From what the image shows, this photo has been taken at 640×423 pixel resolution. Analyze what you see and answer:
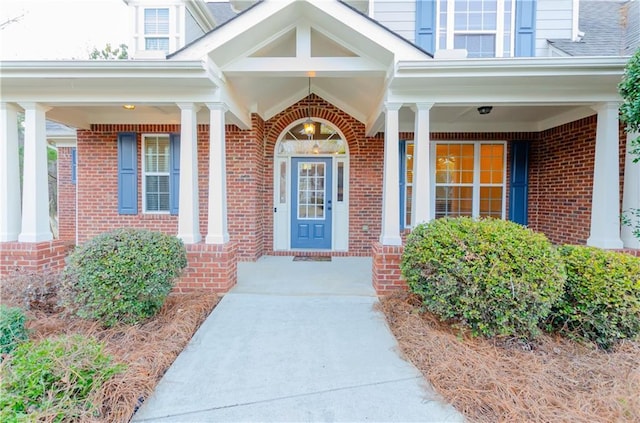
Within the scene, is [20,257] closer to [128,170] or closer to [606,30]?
[128,170]

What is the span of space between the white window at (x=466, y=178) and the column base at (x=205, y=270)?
3.99 metres

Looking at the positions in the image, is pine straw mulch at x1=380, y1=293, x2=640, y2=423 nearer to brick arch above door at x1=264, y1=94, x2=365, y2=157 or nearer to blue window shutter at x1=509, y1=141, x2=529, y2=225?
blue window shutter at x1=509, y1=141, x2=529, y2=225

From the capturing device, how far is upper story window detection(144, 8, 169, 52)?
593 centimetres

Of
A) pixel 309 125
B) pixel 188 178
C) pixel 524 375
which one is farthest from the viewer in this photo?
pixel 309 125

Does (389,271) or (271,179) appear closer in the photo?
(389,271)

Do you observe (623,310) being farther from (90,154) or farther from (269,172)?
(90,154)

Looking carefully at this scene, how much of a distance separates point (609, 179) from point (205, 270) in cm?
558

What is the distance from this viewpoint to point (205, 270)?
4.16 metres

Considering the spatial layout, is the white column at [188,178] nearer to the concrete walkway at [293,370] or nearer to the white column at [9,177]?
the concrete walkway at [293,370]

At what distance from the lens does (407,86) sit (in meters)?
4.19

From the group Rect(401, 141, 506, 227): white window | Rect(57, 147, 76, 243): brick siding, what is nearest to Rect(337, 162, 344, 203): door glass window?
Rect(401, 141, 506, 227): white window

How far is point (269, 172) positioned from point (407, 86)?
3.56 m

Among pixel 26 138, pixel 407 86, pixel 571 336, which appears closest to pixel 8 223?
pixel 26 138

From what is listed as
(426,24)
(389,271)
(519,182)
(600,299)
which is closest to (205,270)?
(389,271)
